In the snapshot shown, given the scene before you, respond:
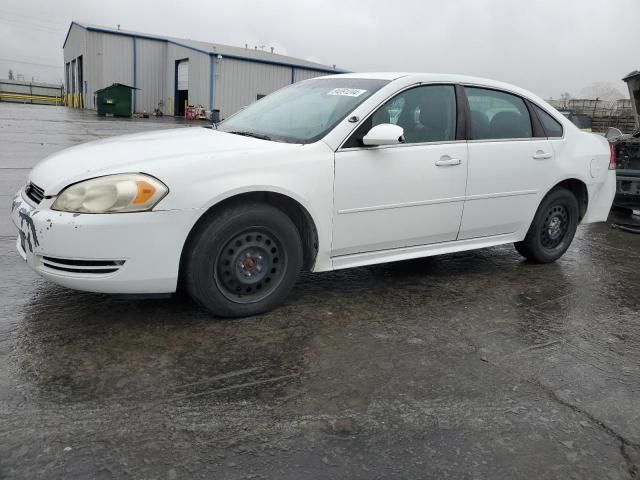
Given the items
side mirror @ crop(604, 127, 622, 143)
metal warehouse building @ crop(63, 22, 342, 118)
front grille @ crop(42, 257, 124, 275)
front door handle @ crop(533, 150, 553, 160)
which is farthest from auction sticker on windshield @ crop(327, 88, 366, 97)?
metal warehouse building @ crop(63, 22, 342, 118)

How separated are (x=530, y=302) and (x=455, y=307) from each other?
0.64 m

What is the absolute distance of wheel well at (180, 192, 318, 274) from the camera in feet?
10.6

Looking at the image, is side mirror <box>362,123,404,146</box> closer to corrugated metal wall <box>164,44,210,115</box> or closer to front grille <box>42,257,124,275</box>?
front grille <box>42,257,124,275</box>

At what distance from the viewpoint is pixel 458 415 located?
256cm

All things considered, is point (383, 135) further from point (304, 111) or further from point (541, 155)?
point (541, 155)

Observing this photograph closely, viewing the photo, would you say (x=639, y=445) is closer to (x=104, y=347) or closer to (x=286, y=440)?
(x=286, y=440)

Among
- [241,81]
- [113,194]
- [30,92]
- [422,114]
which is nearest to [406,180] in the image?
[422,114]

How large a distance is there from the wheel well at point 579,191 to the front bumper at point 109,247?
3557mm

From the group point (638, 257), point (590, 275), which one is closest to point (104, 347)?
point (590, 275)

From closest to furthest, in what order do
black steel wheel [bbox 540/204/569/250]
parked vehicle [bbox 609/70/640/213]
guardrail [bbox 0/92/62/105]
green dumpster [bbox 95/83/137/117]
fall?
black steel wheel [bbox 540/204/569/250] → parked vehicle [bbox 609/70/640/213] → green dumpster [bbox 95/83/137/117] → guardrail [bbox 0/92/62/105]

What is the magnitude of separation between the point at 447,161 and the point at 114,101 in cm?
3148

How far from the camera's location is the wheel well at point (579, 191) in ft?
16.6

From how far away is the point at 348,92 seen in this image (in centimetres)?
400

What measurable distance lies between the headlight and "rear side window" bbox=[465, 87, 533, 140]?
2505mm
